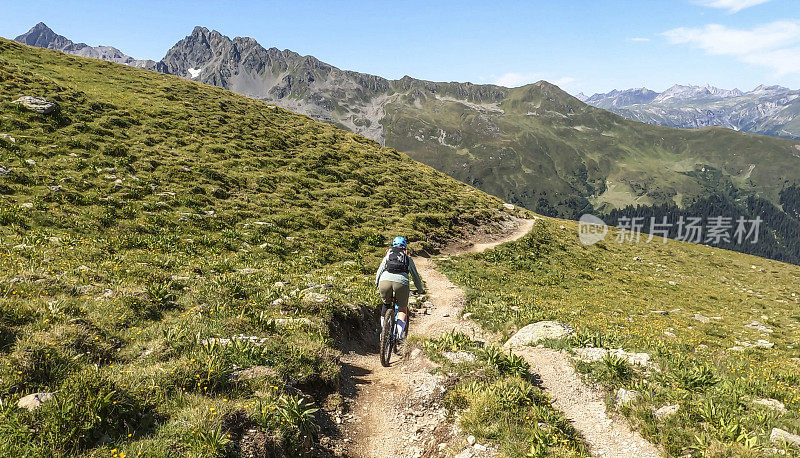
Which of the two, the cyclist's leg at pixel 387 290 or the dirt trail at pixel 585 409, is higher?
the cyclist's leg at pixel 387 290

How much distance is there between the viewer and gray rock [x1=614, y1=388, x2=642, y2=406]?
911cm

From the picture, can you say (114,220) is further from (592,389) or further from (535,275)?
(535,275)

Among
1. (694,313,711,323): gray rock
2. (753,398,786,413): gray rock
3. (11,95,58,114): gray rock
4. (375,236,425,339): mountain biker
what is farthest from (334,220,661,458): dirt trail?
(11,95,58,114): gray rock

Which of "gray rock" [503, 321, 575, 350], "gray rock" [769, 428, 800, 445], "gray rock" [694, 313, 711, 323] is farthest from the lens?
"gray rock" [694, 313, 711, 323]

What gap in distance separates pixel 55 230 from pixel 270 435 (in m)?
16.1

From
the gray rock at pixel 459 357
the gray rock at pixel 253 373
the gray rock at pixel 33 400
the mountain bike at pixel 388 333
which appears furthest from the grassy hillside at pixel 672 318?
the gray rock at pixel 33 400

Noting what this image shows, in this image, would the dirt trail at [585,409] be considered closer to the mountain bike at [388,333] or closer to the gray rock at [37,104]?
the mountain bike at [388,333]

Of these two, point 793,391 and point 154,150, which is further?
point 154,150

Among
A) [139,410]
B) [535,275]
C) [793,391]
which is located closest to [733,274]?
[535,275]

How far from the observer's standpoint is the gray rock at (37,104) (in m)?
27.3

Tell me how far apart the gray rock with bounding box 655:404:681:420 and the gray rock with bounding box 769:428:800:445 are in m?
1.55

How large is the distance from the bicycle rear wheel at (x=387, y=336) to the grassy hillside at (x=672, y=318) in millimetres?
5649

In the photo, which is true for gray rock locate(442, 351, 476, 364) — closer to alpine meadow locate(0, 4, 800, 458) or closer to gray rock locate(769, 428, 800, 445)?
alpine meadow locate(0, 4, 800, 458)

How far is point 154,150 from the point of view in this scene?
29.3 m
